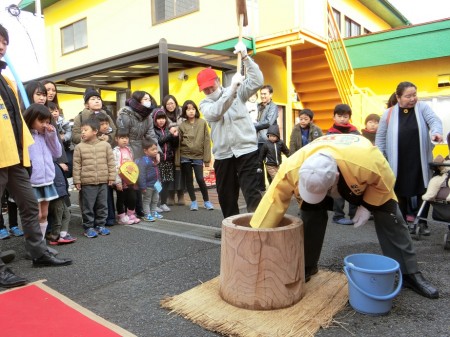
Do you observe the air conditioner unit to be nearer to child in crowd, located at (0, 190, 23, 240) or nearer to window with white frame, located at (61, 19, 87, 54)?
child in crowd, located at (0, 190, 23, 240)

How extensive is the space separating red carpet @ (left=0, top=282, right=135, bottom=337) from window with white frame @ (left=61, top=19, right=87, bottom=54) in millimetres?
12132

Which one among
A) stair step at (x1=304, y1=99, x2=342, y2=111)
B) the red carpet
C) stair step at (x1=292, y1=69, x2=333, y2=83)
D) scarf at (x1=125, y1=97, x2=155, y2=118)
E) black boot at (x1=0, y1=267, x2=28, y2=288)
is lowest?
the red carpet

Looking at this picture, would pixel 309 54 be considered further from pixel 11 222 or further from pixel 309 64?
pixel 11 222

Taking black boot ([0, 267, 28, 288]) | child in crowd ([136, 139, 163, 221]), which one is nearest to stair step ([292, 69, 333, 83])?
child in crowd ([136, 139, 163, 221])

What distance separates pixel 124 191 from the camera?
5109 millimetres

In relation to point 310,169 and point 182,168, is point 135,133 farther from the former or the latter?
point 310,169

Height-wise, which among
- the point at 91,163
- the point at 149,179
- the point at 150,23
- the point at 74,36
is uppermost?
the point at 74,36

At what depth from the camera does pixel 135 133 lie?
18.0 ft

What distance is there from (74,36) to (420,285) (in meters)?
14.1

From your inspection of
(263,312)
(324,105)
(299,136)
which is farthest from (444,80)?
(263,312)

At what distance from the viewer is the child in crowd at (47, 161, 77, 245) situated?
13.6 ft

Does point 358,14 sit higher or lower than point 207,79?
higher

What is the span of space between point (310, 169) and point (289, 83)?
6719mm

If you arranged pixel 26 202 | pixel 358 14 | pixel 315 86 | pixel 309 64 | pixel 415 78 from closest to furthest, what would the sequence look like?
pixel 26 202 → pixel 415 78 → pixel 309 64 → pixel 315 86 → pixel 358 14
